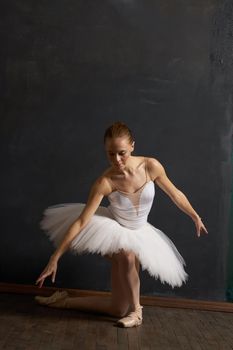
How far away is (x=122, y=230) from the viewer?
9.76 ft

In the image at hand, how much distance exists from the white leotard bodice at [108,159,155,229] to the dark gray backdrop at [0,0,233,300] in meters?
0.54

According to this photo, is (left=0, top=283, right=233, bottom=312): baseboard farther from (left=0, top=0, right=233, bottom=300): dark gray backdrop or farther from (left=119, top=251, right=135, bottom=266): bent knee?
(left=119, top=251, right=135, bottom=266): bent knee

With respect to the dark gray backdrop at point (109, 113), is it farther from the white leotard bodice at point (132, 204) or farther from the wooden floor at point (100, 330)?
the white leotard bodice at point (132, 204)

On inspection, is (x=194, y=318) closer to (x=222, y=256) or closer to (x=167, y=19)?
(x=222, y=256)

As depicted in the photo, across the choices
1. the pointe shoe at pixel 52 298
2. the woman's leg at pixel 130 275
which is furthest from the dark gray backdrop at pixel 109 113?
the woman's leg at pixel 130 275

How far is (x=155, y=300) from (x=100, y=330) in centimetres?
84

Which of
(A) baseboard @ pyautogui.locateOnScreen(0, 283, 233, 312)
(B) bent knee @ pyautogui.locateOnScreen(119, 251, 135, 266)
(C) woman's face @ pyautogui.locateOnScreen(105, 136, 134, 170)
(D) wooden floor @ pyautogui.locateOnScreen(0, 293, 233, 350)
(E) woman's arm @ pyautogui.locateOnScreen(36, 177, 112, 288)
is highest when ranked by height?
(C) woman's face @ pyautogui.locateOnScreen(105, 136, 134, 170)

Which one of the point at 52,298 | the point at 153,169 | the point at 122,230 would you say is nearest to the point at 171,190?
the point at 153,169

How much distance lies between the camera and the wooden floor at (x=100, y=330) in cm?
254

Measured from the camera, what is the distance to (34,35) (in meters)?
3.65

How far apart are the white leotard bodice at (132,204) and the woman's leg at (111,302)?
22 centimetres

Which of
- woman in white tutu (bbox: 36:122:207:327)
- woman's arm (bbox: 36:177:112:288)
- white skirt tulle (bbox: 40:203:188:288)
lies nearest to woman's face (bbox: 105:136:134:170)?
woman in white tutu (bbox: 36:122:207:327)

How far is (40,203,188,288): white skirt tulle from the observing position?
290cm

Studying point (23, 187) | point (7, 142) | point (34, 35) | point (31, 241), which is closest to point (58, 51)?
point (34, 35)
